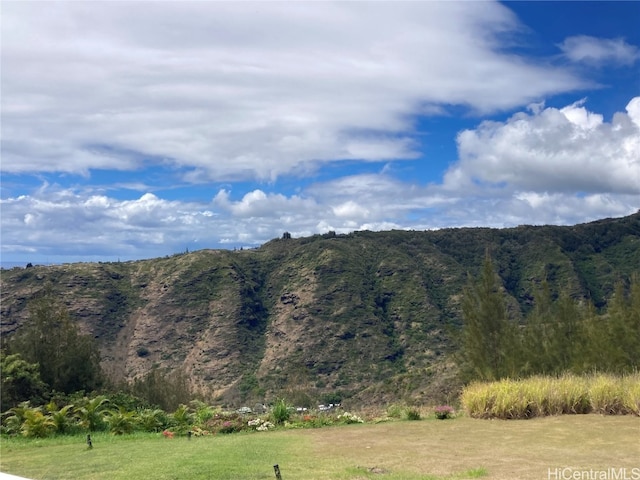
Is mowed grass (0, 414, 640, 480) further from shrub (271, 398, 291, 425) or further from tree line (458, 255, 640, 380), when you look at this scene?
tree line (458, 255, 640, 380)

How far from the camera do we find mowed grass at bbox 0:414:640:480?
9133 millimetres

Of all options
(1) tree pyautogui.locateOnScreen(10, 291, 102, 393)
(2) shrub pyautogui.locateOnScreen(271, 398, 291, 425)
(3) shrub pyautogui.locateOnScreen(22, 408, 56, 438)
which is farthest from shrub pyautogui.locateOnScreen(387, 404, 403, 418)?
(1) tree pyautogui.locateOnScreen(10, 291, 102, 393)

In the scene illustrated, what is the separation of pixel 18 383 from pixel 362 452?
14.0 m

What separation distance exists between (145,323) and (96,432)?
69.4 metres

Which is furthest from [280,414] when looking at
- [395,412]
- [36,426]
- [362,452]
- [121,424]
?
[362,452]

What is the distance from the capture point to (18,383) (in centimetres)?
2014

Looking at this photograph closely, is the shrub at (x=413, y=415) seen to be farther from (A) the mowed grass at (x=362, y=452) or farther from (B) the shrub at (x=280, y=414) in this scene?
(B) the shrub at (x=280, y=414)

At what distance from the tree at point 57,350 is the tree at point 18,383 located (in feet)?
4.93

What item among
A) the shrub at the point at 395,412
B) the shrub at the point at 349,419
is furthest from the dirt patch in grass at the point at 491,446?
the shrub at the point at 395,412

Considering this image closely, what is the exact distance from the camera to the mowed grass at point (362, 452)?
9.13 metres

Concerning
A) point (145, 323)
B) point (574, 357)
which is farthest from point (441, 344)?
point (574, 357)

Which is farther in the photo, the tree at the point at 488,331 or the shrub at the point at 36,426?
the tree at the point at 488,331

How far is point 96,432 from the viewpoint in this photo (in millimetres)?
15898

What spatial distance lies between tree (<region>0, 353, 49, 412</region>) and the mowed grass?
5465mm
